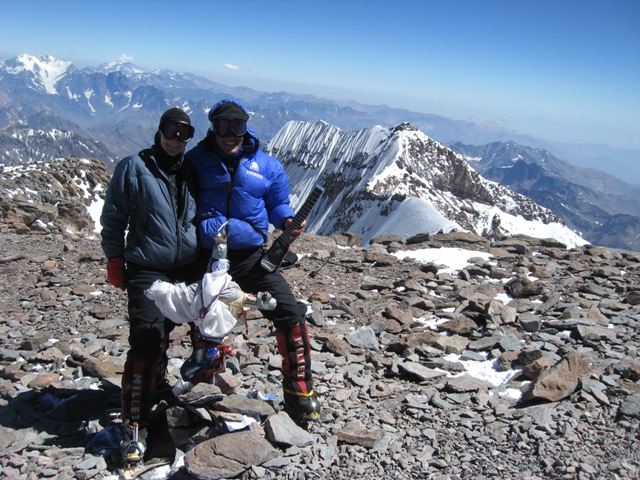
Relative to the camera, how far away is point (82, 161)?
159 feet

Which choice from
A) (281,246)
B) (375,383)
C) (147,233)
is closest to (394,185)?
(375,383)

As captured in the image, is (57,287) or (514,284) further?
(514,284)

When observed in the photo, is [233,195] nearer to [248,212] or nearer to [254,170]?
[248,212]

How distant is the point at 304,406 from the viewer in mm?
5367

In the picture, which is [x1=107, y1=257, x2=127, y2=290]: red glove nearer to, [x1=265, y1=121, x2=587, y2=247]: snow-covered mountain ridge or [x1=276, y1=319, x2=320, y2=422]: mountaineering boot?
[x1=276, y1=319, x2=320, y2=422]: mountaineering boot

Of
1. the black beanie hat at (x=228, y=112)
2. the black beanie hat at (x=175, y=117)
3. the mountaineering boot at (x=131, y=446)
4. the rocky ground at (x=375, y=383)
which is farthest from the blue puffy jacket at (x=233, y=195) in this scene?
the mountaineering boot at (x=131, y=446)

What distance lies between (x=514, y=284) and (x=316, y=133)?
156 meters

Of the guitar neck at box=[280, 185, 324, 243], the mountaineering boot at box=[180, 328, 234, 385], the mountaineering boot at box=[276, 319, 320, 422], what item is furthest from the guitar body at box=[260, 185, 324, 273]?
the mountaineering boot at box=[180, 328, 234, 385]

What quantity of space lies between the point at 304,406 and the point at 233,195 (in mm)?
2595

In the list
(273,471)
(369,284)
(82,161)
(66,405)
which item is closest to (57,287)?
(66,405)

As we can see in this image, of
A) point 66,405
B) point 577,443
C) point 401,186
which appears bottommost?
point 401,186

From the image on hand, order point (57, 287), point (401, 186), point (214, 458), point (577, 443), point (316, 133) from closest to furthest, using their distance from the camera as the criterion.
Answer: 1. point (214, 458)
2. point (577, 443)
3. point (57, 287)
4. point (401, 186)
5. point (316, 133)

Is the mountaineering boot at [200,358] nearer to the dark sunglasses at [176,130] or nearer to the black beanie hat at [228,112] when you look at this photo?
the dark sunglasses at [176,130]

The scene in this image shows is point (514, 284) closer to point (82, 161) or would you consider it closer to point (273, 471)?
point (273, 471)
